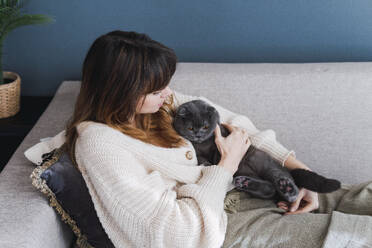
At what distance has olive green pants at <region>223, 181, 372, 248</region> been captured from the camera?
1149 mm

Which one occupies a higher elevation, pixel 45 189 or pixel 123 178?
pixel 123 178

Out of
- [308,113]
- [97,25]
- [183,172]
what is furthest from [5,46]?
[308,113]

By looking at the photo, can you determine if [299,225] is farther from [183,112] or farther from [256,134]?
[183,112]

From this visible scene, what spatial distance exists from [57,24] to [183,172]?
105cm

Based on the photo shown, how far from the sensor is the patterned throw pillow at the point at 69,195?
3.85ft

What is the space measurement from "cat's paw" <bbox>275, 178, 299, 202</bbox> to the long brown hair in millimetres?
518

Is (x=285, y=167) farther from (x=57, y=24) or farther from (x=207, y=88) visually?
(x=57, y=24)

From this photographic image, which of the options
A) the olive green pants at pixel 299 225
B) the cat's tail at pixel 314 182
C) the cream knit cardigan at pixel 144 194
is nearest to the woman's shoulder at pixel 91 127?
the cream knit cardigan at pixel 144 194

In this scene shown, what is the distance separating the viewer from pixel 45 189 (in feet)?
3.87

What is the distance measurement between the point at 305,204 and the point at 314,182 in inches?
5.7

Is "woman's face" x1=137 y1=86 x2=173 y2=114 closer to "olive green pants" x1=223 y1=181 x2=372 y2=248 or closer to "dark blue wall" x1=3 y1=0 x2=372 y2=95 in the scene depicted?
"olive green pants" x1=223 y1=181 x2=372 y2=248

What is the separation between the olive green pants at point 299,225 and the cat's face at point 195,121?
24cm

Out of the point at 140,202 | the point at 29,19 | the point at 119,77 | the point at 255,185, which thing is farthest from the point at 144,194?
the point at 29,19

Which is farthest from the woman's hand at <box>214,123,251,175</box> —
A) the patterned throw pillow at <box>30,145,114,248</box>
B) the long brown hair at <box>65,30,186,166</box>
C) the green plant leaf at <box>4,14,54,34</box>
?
the green plant leaf at <box>4,14,54,34</box>
